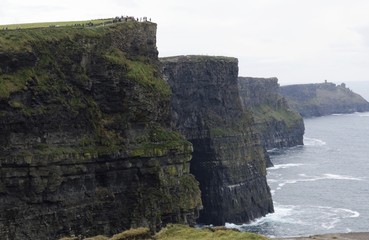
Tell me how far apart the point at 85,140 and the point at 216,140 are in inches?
1782

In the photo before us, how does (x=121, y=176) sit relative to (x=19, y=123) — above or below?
below

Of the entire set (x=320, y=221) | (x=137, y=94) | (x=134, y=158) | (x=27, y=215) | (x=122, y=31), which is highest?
(x=122, y=31)

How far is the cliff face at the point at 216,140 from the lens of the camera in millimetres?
117188

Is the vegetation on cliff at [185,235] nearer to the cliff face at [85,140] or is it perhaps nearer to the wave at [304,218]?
the cliff face at [85,140]

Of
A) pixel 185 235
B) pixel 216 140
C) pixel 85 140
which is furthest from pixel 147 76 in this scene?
pixel 216 140

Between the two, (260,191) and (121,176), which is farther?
(260,191)

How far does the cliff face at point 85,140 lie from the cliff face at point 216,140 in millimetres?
32768

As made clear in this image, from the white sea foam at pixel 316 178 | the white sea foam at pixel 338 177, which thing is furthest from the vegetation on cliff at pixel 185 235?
the white sea foam at pixel 338 177

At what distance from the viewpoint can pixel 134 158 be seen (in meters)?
79.2

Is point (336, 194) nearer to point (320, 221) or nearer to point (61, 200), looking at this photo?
point (320, 221)

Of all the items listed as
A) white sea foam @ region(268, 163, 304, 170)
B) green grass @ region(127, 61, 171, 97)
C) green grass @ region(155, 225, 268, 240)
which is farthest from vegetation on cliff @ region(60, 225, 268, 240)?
white sea foam @ region(268, 163, 304, 170)

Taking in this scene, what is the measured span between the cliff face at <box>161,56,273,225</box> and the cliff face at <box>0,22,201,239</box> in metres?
32.8

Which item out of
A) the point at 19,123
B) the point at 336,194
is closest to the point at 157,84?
the point at 19,123

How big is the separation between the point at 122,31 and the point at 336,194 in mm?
70525
